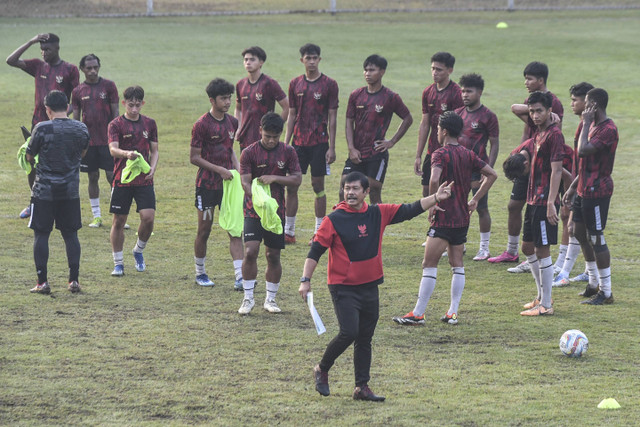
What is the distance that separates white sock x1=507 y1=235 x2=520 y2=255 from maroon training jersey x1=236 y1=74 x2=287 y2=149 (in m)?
3.87

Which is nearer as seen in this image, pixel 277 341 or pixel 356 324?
pixel 356 324

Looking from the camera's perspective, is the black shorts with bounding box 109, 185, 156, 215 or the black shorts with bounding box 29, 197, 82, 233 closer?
the black shorts with bounding box 29, 197, 82, 233

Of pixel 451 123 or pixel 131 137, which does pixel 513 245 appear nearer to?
pixel 451 123

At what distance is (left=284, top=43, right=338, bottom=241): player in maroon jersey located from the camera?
13.6 metres

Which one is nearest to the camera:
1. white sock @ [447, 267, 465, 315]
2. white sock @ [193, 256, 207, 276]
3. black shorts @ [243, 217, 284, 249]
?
white sock @ [447, 267, 465, 315]

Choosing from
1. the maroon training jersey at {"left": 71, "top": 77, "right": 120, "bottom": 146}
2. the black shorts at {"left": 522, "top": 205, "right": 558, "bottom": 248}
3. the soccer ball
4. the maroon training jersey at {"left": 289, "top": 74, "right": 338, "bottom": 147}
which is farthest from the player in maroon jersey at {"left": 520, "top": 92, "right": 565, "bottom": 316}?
the maroon training jersey at {"left": 71, "top": 77, "right": 120, "bottom": 146}

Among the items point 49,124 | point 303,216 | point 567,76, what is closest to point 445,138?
point 49,124

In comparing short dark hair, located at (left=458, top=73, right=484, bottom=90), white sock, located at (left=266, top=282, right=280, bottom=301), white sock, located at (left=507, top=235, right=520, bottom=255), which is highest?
short dark hair, located at (left=458, top=73, right=484, bottom=90)

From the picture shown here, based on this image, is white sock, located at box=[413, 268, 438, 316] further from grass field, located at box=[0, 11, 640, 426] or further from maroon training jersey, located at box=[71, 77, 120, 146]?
maroon training jersey, located at box=[71, 77, 120, 146]

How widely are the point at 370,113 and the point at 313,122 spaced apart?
998 mm

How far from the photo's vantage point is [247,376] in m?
8.33

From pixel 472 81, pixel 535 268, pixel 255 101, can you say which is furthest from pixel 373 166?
pixel 535 268

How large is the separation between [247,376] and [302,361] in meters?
0.65

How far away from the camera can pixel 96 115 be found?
14461mm
